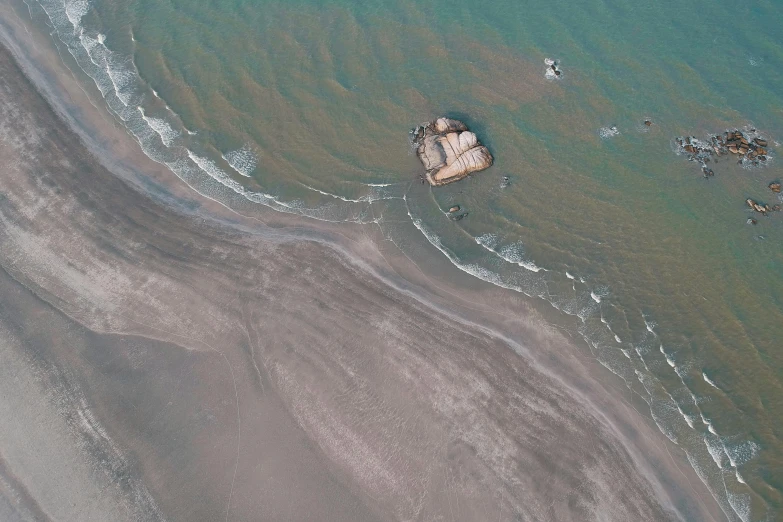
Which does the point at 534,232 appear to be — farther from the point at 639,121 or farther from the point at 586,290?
the point at 639,121

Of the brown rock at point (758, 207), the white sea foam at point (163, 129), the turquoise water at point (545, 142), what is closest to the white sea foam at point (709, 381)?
the turquoise water at point (545, 142)

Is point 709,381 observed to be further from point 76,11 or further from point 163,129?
point 76,11

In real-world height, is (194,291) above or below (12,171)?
below

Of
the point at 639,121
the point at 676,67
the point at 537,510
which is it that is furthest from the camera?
the point at 676,67

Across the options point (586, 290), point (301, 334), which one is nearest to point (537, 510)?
point (586, 290)

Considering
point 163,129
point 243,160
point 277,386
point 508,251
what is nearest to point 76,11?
point 163,129

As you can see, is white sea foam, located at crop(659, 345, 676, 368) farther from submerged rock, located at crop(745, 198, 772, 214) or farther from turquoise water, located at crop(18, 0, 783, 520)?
submerged rock, located at crop(745, 198, 772, 214)
